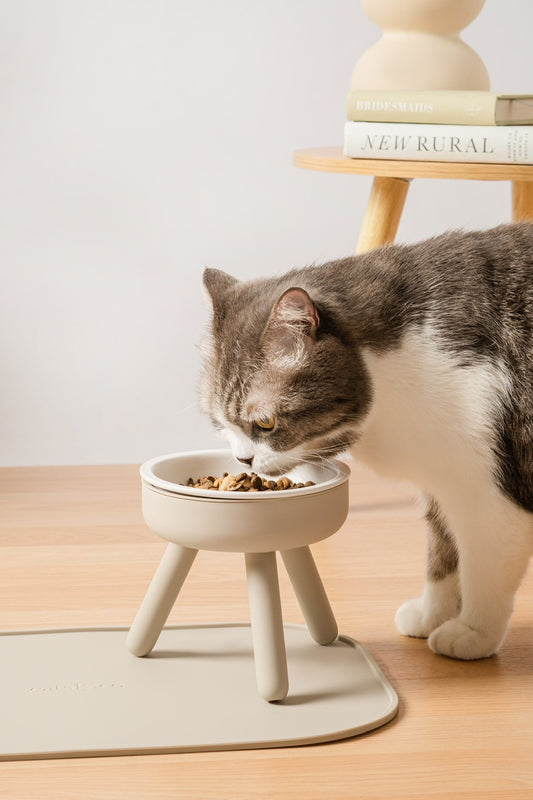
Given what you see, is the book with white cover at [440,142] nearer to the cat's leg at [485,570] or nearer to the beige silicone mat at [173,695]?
the cat's leg at [485,570]

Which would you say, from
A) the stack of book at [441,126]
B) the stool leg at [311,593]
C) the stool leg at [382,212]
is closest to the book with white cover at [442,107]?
the stack of book at [441,126]

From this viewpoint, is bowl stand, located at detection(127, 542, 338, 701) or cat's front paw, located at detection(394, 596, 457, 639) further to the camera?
cat's front paw, located at detection(394, 596, 457, 639)

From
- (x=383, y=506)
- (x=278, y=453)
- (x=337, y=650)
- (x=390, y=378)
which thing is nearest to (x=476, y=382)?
(x=390, y=378)

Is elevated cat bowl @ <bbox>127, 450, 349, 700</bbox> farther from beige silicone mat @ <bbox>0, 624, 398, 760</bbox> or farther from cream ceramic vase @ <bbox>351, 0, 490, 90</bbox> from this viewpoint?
cream ceramic vase @ <bbox>351, 0, 490, 90</bbox>

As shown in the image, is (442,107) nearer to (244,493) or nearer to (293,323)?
(293,323)

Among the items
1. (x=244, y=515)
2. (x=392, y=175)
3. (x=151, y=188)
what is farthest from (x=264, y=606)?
(x=151, y=188)

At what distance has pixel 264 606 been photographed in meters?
1.20

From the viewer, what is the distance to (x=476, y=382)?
1.22m

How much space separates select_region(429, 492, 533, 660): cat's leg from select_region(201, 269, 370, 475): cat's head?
186 millimetres

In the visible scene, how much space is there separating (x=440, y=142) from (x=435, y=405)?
0.63 m

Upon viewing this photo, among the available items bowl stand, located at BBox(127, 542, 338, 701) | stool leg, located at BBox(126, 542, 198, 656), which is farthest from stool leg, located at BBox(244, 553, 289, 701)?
stool leg, located at BBox(126, 542, 198, 656)

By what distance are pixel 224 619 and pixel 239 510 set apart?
0.41 m

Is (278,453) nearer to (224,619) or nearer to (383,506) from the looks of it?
(224,619)

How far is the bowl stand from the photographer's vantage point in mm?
1201
